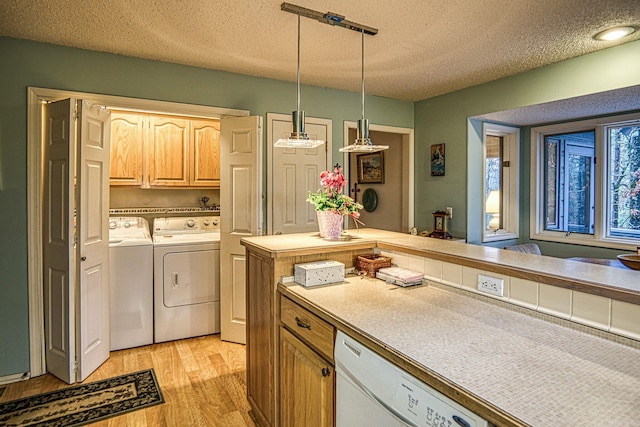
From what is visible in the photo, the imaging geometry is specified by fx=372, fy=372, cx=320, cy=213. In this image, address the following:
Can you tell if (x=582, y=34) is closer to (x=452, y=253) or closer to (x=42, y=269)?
(x=452, y=253)

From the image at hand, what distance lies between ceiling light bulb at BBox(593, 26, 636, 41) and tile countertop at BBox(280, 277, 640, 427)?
2.12 metres

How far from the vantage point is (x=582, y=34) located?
2506mm

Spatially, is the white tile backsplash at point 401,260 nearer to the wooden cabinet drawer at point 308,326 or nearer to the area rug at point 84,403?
the wooden cabinet drawer at point 308,326

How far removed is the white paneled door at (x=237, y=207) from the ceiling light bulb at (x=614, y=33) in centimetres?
254

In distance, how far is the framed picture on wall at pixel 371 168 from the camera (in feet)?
17.4

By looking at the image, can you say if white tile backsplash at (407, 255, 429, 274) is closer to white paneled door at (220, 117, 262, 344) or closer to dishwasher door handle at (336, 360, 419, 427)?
dishwasher door handle at (336, 360, 419, 427)

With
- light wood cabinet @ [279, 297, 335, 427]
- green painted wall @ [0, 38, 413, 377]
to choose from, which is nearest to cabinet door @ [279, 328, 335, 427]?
light wood cabinet @ [279, 297, 335, 427]

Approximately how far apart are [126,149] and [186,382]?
2.36m

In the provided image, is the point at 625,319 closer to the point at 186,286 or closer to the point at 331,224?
the point at 331,224

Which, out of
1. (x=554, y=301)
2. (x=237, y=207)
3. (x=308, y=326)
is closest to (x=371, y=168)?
(x=237, y=207)

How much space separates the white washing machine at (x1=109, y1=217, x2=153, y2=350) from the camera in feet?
10.2

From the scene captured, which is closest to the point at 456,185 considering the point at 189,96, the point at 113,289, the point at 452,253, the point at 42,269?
the point at 452,253

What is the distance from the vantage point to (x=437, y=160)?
4176 mm

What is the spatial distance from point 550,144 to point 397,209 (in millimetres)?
1917
